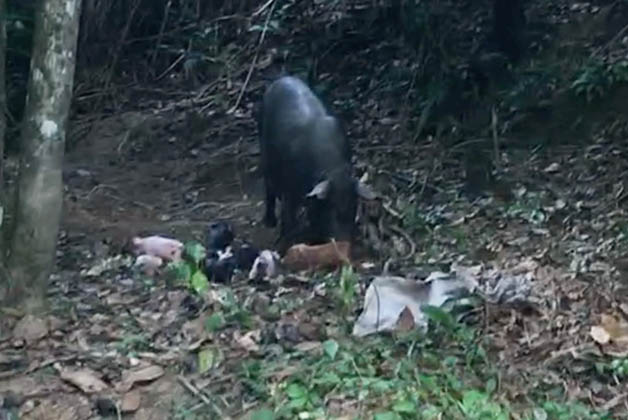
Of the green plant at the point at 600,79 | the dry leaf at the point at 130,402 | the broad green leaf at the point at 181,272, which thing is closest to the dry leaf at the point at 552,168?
the green plant at the point at 600,79

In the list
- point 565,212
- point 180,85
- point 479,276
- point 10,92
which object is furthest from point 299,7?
point 479,276

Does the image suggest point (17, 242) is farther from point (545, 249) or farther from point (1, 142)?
point (545, 249)

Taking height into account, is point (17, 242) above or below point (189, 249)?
above

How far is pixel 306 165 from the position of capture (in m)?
9.42

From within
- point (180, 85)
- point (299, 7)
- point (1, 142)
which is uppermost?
point (1, 142)

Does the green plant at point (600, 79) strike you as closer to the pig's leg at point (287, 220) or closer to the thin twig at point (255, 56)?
the pig's leg at point (287, 220)

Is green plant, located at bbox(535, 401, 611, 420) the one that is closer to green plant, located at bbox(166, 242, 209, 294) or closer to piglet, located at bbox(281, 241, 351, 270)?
green plant, located at bbox(166, 242, 209, 294)

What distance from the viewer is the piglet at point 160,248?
320 inches

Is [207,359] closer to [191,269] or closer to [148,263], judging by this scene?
[191,269]

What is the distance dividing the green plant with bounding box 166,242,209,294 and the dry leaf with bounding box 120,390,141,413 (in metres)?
1.19

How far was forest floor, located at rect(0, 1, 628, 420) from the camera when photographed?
5582 mm

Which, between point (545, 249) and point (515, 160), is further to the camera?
point (515, 160)

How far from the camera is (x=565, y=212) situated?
28.8 feet

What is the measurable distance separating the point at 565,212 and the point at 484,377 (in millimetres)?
3222
